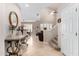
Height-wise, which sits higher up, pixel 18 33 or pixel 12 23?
pixel 12 23

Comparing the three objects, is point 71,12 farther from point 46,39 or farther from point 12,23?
point 12,23

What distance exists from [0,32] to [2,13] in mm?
323

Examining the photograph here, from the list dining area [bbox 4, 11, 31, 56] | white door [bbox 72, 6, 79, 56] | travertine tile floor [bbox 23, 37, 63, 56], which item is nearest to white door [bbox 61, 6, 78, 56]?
white door [bbox 72, 6, 79, 56]

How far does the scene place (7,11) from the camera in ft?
7.63

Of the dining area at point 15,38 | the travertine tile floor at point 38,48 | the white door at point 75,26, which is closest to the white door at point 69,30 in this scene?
the white door at point 75,26

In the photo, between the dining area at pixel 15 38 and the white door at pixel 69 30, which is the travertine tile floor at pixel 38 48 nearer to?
the dining area at pixel 15 38

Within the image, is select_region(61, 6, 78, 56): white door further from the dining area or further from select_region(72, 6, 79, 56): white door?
the dining area

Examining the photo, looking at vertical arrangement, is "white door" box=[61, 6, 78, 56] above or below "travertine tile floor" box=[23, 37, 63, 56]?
above

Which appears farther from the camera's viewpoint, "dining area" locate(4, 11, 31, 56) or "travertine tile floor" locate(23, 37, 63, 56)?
"dining area" locate(4, 11, 31, 56)

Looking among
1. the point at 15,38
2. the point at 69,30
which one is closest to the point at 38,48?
the point at 15,38

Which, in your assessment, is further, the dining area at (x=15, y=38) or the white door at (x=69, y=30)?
the dining area at (x=15, y=38)

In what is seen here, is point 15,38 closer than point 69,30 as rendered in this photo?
No

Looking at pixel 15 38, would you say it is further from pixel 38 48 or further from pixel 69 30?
pixel 69 30

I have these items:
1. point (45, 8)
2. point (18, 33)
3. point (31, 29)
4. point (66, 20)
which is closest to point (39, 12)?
point (45, 8)
